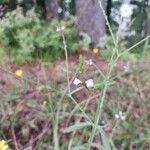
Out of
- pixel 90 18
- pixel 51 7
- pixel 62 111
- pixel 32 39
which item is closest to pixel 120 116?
pixel 62 111

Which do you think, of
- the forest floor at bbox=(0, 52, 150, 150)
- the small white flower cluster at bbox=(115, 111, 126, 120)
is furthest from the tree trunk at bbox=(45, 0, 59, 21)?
the small white flower cluster at bbox=(115, 111, 126, 120)

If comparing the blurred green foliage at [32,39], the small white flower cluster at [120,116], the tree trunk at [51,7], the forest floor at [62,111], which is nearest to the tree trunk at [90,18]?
the blurred green foliage at [32,39]

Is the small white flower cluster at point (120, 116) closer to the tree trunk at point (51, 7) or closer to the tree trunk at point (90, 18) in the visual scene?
the tree trunk at point (90, 18)

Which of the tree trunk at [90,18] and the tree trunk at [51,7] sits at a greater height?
the tree trunk at [90,18]

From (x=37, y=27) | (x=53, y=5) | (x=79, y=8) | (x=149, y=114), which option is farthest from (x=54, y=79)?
(x=53, y=5)

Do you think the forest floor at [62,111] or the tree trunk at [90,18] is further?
the tree trunk at [90,18]

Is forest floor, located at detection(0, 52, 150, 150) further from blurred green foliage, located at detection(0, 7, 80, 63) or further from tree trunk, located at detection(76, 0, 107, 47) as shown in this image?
tree trunk, located at detection(76, 0, 107, 47)

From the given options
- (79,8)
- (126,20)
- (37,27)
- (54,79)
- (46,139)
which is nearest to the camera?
(126,20)

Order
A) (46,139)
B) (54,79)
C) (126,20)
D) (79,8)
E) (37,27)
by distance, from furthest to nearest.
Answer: (79,8) < (37,27) < (54,79) < (46,139) < (126,20)

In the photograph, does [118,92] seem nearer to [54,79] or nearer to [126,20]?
[54,79]
